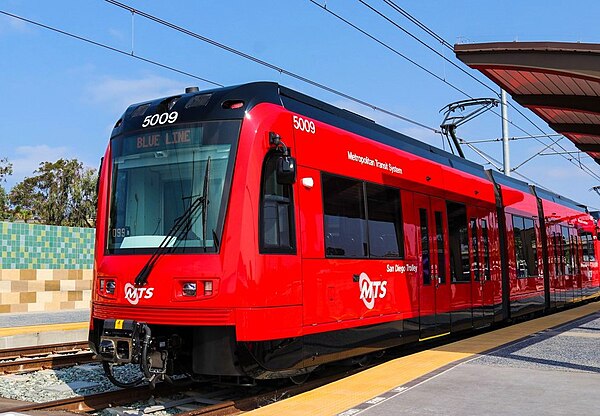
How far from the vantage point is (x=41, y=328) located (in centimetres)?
1549

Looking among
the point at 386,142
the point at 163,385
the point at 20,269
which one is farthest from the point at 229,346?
the point at 20,269

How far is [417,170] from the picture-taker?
34.8 feet

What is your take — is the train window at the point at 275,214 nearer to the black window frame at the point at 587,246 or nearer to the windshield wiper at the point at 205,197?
the windshield wiper at the point at 205,197

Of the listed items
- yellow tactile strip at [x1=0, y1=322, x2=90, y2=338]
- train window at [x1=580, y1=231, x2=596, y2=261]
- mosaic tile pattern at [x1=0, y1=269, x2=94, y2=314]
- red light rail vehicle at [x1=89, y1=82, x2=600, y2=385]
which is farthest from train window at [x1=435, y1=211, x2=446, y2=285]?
mosaic tile pattern at [x1=0, y1=269, x2=94, y2=314]

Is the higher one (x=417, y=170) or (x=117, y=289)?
(x=417, y=170)

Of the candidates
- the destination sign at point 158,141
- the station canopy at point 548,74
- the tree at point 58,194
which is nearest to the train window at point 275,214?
the destination sign at point 158,141

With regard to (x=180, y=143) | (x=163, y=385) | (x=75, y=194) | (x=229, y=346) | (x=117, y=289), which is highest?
(x=75, y=194)

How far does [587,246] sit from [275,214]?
1811 cm

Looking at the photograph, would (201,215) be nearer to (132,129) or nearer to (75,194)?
(132,129)

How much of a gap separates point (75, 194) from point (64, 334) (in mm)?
41243

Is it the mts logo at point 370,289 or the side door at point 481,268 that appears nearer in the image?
the mts logo at point 370,289

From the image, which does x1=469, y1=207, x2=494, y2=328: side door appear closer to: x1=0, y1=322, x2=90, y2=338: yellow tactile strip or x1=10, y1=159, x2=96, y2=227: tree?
x1=0, y1=322, x2=90, y2=338: yellow tactile strip

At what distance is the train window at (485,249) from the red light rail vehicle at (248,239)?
3.51 meters

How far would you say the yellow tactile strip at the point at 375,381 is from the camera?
625cm
